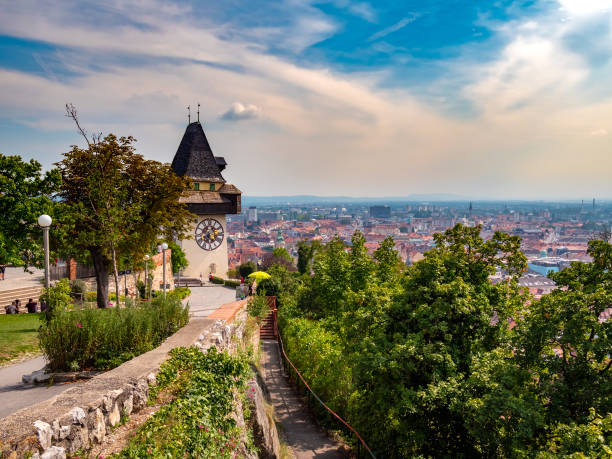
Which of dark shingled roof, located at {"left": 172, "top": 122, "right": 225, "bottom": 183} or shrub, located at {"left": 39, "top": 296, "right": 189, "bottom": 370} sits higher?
dark shingled roof, located at {"left": 172, "top": 122, "right": 225, "bottom": 183}

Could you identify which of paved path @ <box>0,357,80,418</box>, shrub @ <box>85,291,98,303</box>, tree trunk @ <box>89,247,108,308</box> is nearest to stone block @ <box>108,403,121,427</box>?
paved path @ <box>0,357,80,418</box>

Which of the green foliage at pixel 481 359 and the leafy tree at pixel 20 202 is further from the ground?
the leafy tree at pixel 20 202

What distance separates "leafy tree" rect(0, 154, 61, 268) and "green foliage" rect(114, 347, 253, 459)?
8139mm

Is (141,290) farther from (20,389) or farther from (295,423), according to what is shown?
(20,389)

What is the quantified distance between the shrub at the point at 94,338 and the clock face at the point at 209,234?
25639 mm

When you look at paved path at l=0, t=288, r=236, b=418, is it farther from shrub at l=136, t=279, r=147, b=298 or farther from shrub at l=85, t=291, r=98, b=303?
shrub at l=136, t=279, r=147, b=298

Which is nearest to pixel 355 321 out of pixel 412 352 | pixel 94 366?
pixel 412 352

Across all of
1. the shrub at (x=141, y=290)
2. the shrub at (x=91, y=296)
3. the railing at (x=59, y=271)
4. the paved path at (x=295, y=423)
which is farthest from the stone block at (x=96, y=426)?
the railing at (x=59, y=271)

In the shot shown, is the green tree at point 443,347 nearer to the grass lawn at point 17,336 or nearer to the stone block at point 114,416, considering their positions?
the stone block at point 114,416

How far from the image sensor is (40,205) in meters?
12.1

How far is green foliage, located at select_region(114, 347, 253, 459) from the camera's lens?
435 centimetres

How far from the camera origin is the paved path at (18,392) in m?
6.27

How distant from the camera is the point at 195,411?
5078 millimetres

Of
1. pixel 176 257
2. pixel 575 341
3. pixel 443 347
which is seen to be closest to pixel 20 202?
pixel 443 347
